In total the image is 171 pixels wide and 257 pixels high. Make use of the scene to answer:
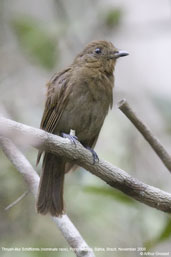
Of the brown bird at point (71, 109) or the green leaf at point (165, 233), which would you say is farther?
the brown bird at point (71, 109)

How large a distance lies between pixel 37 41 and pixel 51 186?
55.8 inches

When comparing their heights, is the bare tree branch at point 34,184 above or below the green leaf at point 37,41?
below

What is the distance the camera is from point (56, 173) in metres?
4.28

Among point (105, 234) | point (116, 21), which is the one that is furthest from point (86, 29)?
point (105, 234)

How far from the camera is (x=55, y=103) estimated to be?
4.20 metres

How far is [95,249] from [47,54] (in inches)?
74.4

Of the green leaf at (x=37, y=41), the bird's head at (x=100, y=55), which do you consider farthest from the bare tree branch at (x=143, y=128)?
the green leaf at (x=37, y=41)

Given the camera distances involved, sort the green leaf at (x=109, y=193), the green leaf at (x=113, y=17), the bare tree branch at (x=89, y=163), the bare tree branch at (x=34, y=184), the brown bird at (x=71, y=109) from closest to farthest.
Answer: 1. the bare tree branch at (x=89, y=163)
2. the bare tree branch at (x=34, y=184)
3. the green leaf at (x=109, y=193)
4. the brown bird at (x=71, y=109)
5. the green leaf at (x=113, y=17)

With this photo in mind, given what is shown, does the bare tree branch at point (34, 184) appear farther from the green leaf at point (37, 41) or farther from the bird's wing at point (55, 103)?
the green leaf at point (37, 41)

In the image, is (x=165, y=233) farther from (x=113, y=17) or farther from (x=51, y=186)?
(x=113, y=17)

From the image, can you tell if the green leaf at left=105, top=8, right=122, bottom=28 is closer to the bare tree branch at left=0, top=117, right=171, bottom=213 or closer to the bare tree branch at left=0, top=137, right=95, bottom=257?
the bare tree branch at left=0, top=137, right=95, bottom=257

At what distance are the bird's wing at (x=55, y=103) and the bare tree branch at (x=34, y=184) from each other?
443 millimetres

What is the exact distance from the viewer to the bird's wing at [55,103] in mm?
4164

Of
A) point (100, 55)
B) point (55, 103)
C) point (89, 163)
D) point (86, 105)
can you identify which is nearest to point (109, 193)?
point (89, 163)
